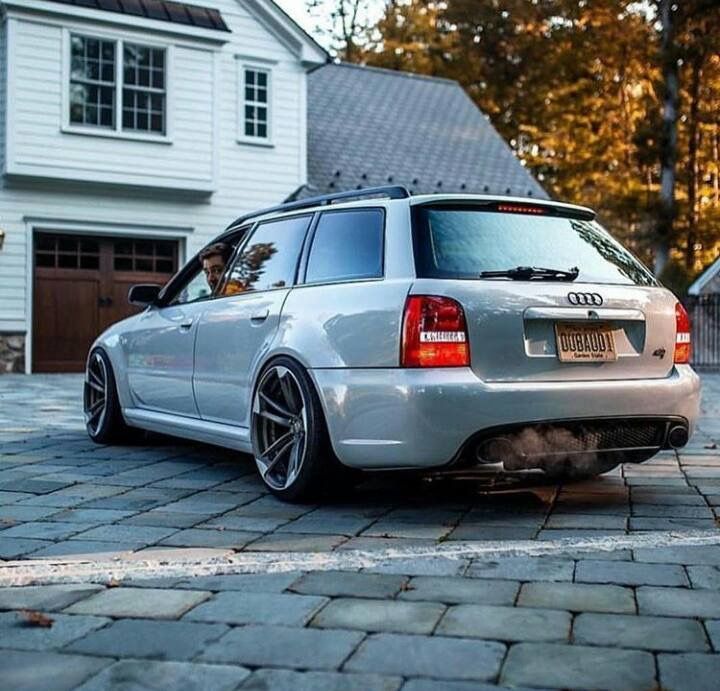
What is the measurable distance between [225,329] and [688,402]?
8.39ft

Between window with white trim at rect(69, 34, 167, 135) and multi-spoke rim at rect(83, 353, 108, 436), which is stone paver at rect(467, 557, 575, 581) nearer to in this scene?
multi-spoke rim at rect(83, 353, 108, 436)

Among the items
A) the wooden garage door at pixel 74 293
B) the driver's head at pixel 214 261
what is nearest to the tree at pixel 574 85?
the wooden garage door at pixel 74 293

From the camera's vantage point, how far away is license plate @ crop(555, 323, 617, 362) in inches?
202

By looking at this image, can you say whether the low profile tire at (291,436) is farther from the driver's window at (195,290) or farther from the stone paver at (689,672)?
the stone paver at (689,672)

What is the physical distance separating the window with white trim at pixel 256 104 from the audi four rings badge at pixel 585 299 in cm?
1619

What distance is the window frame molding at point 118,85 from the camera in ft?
60.2

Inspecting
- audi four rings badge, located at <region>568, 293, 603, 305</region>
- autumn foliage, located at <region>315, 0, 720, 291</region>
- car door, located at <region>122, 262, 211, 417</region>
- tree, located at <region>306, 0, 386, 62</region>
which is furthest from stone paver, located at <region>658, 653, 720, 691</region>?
tree, located at <region>306, 0, 386, 62</region>

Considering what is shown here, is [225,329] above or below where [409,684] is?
above

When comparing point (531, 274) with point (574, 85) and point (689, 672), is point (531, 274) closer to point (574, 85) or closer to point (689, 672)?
point (689, 672)

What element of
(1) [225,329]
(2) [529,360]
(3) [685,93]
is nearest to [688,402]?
(2) [529,360]

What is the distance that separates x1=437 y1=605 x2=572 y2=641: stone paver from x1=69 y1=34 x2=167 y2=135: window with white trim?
1655 cm

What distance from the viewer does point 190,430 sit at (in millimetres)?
6680

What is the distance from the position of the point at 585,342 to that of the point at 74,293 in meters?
15.0

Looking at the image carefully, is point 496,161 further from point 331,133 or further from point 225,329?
point 225,329
